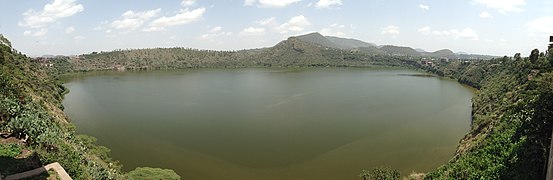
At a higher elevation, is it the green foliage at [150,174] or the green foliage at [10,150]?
the green foliage at [10,150]

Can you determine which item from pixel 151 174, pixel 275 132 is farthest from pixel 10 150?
pixel 275 132

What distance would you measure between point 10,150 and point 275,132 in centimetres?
2289

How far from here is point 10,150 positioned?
1376 centimetres

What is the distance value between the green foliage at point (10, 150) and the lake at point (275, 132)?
1110cm

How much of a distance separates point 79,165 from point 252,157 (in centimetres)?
1381

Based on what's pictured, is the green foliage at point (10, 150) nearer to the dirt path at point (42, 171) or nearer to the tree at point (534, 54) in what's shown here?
the dirt path at point (42, 171)

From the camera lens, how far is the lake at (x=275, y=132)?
2588cm

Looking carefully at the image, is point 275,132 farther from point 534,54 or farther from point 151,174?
point 534,54

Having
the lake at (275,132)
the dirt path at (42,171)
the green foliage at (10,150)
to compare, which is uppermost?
the green foliage at (10,150)

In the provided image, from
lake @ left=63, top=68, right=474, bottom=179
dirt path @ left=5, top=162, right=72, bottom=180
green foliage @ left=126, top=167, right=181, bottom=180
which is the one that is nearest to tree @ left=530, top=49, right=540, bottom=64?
lake @ left=63, top=68, right=474, bottom=179

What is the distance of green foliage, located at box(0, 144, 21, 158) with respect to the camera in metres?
13.4

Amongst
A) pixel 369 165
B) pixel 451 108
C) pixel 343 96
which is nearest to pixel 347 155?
pixel 369 165

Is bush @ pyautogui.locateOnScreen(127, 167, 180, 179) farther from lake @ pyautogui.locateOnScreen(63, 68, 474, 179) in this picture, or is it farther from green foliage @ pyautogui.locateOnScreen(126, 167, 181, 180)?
lake @ pyautogui.locateOnScreen(63, 68, 474, 179)

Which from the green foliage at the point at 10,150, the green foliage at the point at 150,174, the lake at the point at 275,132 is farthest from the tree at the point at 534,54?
the green foliage at the point at 10,150
